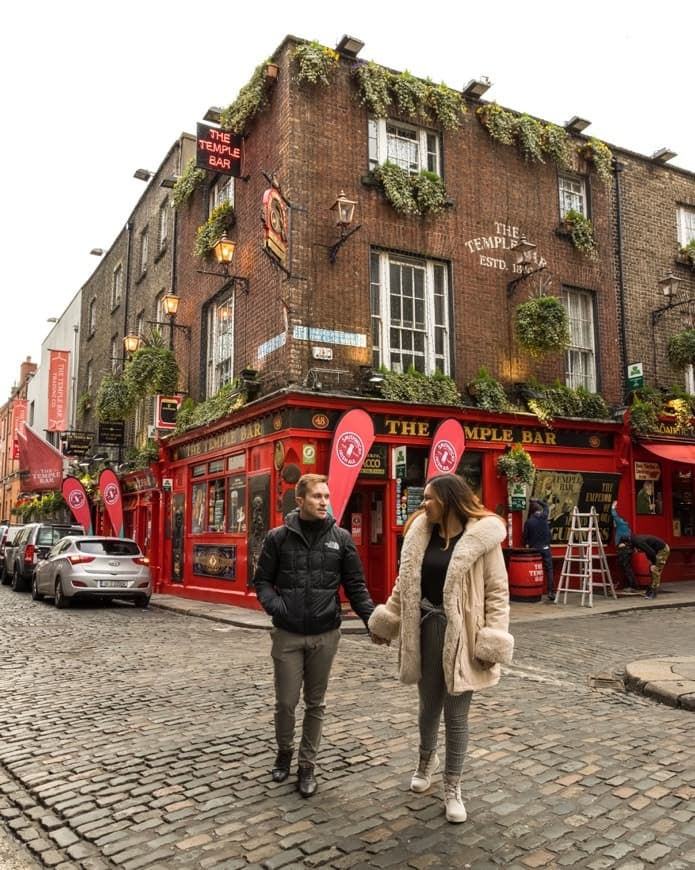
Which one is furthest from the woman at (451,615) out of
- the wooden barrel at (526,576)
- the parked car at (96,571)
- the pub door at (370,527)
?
the parked car at (96,571)

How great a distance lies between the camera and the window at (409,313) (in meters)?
14.7

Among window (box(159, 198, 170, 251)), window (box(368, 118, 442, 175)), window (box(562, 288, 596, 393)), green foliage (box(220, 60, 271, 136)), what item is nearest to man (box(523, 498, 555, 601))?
window (box(562, 288, 596, 393))

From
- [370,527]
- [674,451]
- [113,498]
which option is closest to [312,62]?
[370,527]

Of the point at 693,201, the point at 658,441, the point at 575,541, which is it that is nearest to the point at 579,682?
the point at 575,541

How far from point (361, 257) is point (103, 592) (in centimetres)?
826

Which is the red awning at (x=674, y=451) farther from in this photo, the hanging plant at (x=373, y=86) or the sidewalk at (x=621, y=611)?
the hanging plant at (x=373, y=86)

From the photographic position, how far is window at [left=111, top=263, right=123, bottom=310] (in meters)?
27.1

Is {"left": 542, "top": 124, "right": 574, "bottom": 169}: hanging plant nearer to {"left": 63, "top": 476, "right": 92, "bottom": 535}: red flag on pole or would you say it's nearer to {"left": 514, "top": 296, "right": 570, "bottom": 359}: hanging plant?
{"left": 514, "top": 296, "right": 570, "bottom": 359}: hanging plant

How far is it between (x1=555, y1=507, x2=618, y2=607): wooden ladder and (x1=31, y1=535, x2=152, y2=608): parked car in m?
8.26

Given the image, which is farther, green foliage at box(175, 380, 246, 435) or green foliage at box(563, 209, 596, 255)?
green foliage at box(563, 209, 596, 255)

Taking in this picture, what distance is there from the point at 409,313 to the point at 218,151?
5.39 metres

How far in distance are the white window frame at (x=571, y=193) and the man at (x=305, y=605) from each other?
14.7 metres

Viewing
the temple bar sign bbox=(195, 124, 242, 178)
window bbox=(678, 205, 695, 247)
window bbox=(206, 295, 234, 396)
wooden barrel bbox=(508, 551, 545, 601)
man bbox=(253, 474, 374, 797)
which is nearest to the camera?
man bbox=(253, 474, 374, 797)

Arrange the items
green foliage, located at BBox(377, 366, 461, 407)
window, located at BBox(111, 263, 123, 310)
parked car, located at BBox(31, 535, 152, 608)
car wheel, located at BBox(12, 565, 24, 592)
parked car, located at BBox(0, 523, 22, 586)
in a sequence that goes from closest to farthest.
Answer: green foliage, located at BBox(377, 366, 461, 407) → parked car, located at BBox(31, 535, 152, 608) → car wheel, located at BBox(12, 565, 24, 592) → parked car, located at BBox(0, 523, 22, 586) → window, located at BBox(111, 263, 123, 310)
